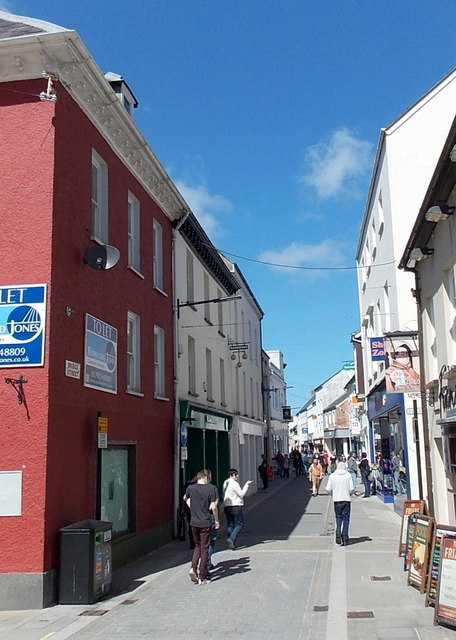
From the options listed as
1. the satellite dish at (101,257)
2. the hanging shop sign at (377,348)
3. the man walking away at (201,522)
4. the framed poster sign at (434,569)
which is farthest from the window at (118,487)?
the hanging shop sign at (377,348)

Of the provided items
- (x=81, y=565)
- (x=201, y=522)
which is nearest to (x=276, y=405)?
(x=201, y=522)

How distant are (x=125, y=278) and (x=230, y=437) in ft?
44.3

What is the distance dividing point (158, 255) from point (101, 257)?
213 inches

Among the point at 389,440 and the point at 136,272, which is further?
the point at 389,440

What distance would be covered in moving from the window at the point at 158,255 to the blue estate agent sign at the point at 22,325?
6367 mm

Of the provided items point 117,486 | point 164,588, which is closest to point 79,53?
point 117,486

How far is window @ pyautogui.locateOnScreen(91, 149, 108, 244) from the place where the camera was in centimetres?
1270

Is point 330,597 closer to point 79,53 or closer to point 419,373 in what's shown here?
point 419,373

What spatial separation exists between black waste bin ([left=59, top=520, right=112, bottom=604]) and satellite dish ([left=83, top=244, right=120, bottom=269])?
4269 millimetres

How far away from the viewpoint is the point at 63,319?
1047 centimetres

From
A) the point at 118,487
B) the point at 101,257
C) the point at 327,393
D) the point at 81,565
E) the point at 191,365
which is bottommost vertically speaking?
the point at 81,565

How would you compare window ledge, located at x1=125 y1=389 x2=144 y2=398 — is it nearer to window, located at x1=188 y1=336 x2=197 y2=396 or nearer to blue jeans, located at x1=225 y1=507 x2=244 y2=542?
blue jeans, located at x1=225 y1=507 x2=244 y2=542

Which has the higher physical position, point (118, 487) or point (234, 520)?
point (118, 487)

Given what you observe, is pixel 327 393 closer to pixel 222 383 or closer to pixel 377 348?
pixel 222 383
